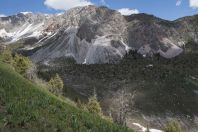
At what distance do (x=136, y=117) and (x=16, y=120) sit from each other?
540 feet

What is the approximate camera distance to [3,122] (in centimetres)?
2164

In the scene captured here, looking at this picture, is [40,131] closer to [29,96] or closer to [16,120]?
[16,120]

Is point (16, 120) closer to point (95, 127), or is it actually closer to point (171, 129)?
point (95, 127)

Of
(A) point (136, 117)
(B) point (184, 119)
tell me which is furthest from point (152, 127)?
(B) point (184, 119)

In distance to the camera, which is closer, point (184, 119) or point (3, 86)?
point (3, 86)

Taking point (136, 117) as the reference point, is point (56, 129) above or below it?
above

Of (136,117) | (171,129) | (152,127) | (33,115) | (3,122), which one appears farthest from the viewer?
(136,117)

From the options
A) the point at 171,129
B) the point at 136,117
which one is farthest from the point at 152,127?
the point at 171,129

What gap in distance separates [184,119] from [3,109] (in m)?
180

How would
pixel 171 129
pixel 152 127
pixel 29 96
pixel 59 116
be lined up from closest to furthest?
pixel 59 116
pixel 29 96
pixel 171 129
pixel 152 127

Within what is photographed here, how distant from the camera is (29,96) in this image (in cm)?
2864

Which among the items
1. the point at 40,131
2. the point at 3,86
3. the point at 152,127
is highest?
the point at 3,86

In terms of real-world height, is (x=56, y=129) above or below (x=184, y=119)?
above

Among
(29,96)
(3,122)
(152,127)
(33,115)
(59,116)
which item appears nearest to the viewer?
(3,122)
